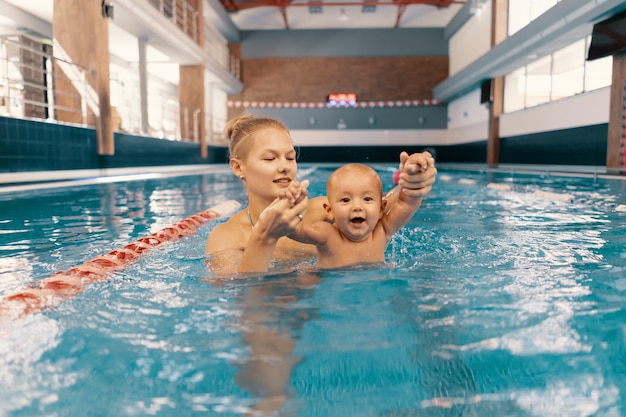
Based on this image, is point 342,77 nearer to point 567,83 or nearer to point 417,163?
point 567,83

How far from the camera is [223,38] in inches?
754

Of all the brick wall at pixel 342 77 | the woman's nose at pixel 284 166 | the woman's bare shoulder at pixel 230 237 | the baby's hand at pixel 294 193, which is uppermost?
the brick wall at pixel 342 77

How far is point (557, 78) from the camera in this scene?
1166 centimetres

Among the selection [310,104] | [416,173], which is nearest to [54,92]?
[416,173]

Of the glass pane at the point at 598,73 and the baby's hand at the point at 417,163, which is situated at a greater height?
the glass pane at the point at 598,73

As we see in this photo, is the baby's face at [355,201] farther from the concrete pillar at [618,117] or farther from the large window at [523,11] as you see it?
the large window at [523,11]

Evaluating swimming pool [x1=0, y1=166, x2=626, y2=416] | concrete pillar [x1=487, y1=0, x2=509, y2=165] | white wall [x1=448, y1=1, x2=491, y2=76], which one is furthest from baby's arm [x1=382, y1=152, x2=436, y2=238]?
white wall [x1=448, y1=1, x2=491, y2=76]

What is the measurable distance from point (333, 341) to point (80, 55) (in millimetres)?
8603

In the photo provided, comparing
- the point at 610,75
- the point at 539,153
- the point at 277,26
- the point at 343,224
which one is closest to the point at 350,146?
the point at 277,26

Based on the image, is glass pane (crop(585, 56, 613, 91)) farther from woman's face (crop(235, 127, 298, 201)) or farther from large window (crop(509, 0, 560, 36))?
woman's face (crop(235, 127, 298, 201))

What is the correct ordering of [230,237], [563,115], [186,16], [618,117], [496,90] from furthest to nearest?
[496,90] < [186,16] < [563,115] < [618,117] < [230,237]

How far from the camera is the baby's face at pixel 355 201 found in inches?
75.2

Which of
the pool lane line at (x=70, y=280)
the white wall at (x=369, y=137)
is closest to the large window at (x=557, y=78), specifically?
the white wall at (x=369, y=137)

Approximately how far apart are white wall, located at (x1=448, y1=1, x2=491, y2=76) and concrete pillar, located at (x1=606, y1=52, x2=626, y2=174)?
5884mm
